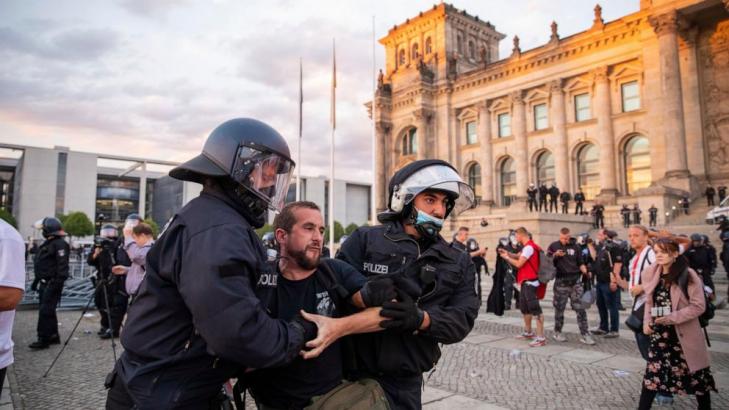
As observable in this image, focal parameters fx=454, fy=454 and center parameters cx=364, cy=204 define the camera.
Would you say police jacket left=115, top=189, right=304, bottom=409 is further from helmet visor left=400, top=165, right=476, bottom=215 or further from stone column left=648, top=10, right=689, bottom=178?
stone column left=648, top=10, right=689, bottom=178

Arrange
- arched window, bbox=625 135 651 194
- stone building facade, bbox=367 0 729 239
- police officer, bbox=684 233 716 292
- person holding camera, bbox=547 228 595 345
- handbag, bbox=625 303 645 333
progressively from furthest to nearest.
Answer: arched window, bbox=625 135 651 194, stone building facade, bbox=367 0 729 239, police officer, bbox=684 233 716 292, person holding camera, bbox=547 228 595 345, handbag, bbox=625 303 645 333

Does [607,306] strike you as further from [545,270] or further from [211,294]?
[211,294]

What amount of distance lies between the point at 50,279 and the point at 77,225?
59.2 metres

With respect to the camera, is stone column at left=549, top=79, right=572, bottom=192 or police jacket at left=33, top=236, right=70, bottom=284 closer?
police jacket at left=33, top=236, right=70, bottom=284

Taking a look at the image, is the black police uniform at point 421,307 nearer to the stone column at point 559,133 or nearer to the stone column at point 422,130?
the stone column at point 559,133

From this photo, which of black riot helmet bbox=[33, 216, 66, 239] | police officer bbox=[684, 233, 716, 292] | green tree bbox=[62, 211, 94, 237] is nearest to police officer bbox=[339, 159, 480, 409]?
black riot helmet bbox=[33, 216, 66, 239]

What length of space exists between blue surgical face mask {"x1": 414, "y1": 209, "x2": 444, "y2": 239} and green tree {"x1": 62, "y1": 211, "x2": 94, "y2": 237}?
65336mm

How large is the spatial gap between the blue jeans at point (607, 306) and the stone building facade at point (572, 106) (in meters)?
13.5

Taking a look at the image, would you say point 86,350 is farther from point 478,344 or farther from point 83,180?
point 83,180

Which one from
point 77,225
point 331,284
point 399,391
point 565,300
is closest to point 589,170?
point 565,300

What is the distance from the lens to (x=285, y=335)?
5.36 feet

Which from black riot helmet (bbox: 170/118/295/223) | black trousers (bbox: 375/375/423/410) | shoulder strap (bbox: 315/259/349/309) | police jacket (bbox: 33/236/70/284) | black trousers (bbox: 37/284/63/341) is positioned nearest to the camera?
black riot helmet (bbox: 170/118/295/223)

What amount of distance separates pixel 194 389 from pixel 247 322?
492 mm

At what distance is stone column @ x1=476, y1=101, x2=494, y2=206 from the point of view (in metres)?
38.4
